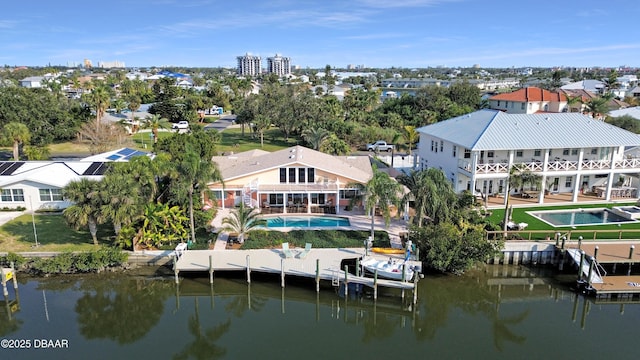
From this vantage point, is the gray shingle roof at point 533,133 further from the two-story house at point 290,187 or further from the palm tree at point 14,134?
the palm tree at point 14,134

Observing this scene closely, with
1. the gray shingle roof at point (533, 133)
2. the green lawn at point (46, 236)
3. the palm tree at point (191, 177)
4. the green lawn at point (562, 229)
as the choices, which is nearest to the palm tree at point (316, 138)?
the gray shingle roof at point (533, 133)

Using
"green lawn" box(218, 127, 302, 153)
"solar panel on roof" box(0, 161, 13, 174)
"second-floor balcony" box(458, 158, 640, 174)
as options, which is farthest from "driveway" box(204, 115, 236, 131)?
"second-floor balcony" box(458, 158, 640, 174)

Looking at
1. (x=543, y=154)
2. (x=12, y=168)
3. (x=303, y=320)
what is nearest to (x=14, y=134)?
(x=12, y=168)

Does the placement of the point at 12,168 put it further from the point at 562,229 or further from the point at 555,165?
the point at 555,165

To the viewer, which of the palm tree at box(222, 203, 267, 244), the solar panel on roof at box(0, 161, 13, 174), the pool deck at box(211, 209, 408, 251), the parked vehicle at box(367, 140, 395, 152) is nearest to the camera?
the palm tree at box(222, 203, 267, 244)

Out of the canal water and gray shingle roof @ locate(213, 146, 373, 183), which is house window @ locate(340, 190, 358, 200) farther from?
the canal water

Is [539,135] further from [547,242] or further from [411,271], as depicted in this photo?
[411,271]
